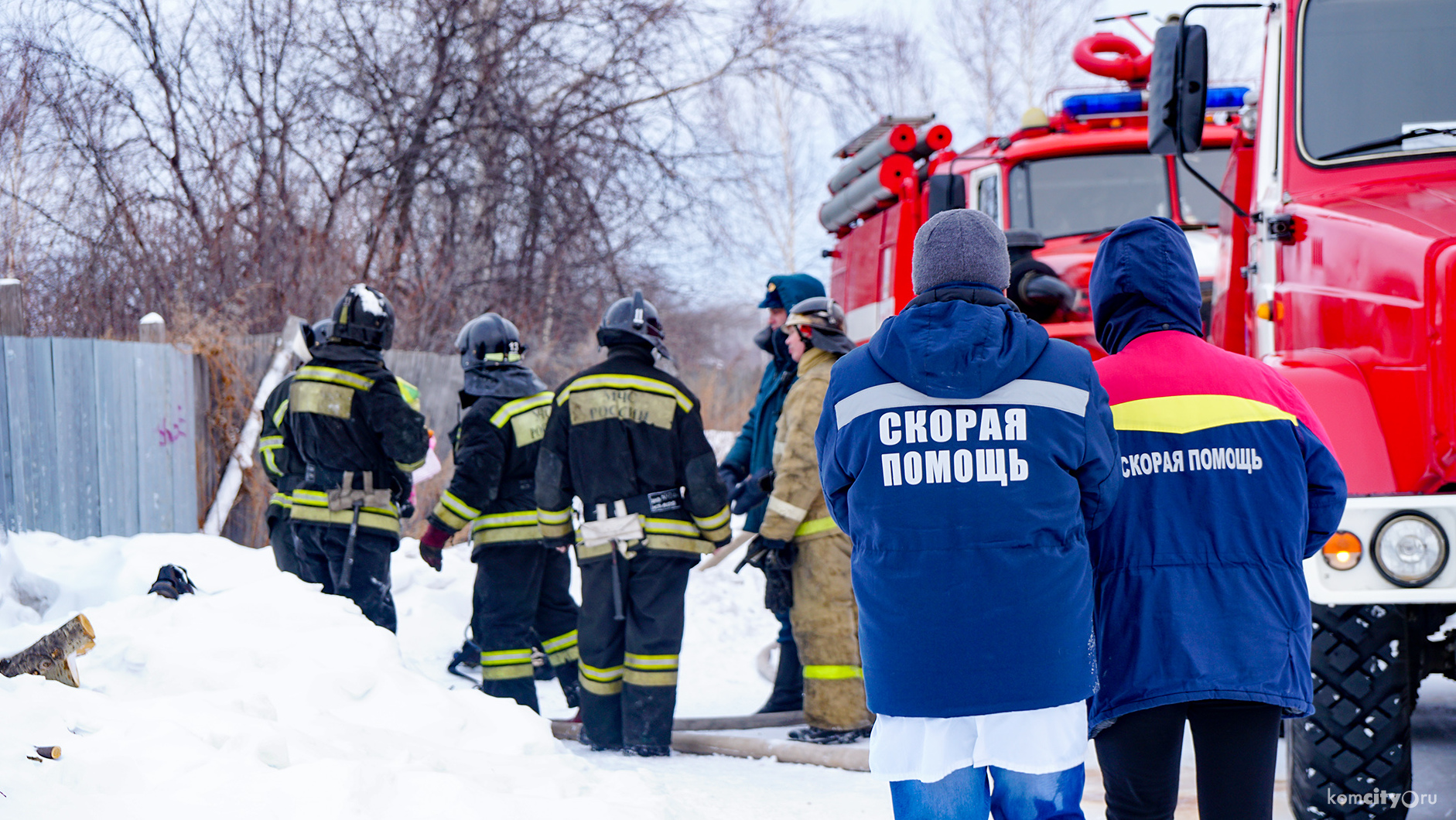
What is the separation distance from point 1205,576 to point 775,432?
11.5 feet

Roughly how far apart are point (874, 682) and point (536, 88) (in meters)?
11.6

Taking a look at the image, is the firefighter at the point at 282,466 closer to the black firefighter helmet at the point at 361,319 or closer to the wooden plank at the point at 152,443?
the black firefighter helmet at the point at 361,319

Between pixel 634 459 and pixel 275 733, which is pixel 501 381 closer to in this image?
pixel 634 459

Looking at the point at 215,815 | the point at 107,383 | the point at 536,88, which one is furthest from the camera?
the point at 536,88

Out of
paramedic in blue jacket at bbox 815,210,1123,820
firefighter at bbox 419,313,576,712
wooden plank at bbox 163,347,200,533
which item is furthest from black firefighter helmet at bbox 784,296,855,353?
wooden plank at bbox 163,347,200,533

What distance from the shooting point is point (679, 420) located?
16.9ft

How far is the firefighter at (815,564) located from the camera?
5.14m

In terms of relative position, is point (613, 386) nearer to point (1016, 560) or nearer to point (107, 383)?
point (1016, 560)

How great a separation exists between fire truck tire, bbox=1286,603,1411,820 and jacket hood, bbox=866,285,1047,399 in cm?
157

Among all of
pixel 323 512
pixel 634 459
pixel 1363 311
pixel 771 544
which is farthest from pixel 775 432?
pixel 1363 311

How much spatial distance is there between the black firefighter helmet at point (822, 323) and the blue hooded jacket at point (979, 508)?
2839 mm

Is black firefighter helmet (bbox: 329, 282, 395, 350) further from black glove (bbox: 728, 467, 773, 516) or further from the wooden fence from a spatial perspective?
the wooden fence

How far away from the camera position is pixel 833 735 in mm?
5188

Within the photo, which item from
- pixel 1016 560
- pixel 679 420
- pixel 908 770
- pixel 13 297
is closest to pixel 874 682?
pixel 908 770
